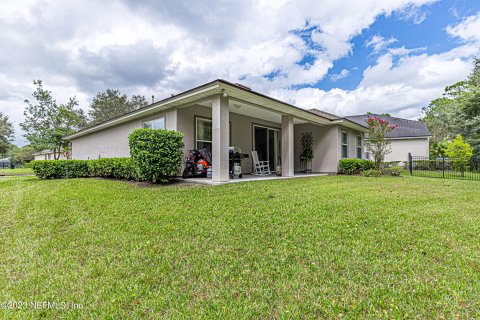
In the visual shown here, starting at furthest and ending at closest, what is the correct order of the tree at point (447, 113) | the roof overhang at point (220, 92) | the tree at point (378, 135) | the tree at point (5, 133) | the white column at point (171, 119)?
1. the tree at point (5, 133)
2. the tree at point (447, 113)
3. the tree at point (378, 135)
4. the white column at point (171, 119)
5. the roof overhang at point (220, 92)

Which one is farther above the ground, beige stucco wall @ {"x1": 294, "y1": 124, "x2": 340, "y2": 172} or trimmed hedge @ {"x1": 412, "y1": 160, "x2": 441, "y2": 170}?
beige stucco wall @ {"x1": 294, "y1": 124, "x2": 340, "y2": 172}

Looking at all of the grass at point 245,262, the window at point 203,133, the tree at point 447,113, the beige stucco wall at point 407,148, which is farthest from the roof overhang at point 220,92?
the beige stucco wall at point 407,148

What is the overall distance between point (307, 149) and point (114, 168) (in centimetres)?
915

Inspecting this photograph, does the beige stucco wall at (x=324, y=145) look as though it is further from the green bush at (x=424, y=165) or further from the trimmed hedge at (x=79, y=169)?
the trimmed hedge at (x=79, y=169)

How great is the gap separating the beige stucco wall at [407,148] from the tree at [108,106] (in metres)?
32.1

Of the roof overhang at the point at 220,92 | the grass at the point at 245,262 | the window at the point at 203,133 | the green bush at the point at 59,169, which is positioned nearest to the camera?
the grass at the point at 245,262

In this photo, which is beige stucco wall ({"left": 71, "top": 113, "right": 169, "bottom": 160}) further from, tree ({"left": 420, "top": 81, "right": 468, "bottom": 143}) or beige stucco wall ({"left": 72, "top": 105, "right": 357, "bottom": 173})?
tree ({"left": 420, "top": 81, "right": 468, "bottom": 143})

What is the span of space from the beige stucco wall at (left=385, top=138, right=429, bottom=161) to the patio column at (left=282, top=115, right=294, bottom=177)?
51.9ft

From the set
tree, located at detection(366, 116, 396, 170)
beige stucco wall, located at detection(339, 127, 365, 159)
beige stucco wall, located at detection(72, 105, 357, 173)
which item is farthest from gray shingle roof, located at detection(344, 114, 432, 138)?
beige stucco wall, located at detection(72, 105, 357, 173)

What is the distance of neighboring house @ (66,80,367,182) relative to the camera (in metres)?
6.64

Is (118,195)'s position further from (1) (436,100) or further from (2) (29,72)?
(1) (436,100)

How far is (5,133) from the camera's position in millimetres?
35438

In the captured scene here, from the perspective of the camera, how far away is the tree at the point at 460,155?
416 inches

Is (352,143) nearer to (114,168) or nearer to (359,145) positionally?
(359,145)
